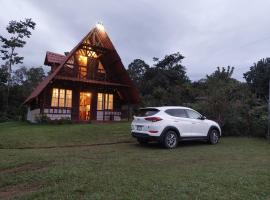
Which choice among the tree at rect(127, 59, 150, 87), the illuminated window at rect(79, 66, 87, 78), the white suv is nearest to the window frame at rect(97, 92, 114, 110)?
the illuminated window at rect(79, 66, 87, 78)

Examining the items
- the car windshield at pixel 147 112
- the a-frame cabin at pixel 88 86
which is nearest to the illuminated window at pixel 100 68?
the a-frame cabin at pixel 88 86

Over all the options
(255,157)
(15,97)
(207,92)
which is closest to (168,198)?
(255,157)

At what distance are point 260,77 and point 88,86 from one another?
3088cm

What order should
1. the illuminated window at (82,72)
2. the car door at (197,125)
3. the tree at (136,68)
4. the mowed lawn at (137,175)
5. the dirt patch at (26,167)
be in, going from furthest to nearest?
the tree at (136,68), the illuminated window at (82,72), the car door at (197,125), the dirt patch at (26,167), the mowed lawn at (137,175)

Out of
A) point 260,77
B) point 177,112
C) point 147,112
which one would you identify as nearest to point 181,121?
point 177,112

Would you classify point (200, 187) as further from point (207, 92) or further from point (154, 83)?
point (154, 83)

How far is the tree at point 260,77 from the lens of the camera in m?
43.9

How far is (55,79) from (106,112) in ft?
18.0

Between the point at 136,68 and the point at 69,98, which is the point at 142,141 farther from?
the point at 136,68

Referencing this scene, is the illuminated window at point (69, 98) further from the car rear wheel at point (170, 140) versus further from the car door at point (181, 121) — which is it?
the car rear wheel at point (170, 140)

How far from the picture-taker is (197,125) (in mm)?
12820

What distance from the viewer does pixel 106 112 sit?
24.9 meters

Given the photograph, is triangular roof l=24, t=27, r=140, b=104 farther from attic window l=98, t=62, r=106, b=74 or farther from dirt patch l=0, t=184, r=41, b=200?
dirt patch l=0, t=184, r=41, b=200

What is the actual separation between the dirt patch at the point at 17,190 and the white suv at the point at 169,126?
20.2ft
